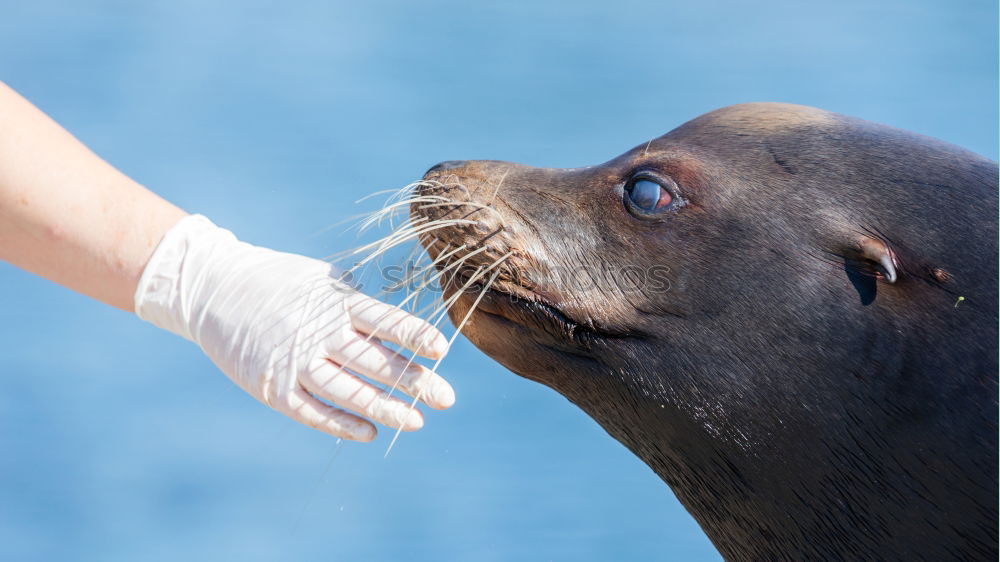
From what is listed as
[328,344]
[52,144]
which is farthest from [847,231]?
[52,144]

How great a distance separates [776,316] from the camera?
8.55ft

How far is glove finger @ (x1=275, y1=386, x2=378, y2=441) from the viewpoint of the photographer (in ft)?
9.97

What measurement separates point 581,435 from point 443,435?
0.86 metres

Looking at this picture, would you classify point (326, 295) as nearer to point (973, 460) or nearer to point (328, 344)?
point (328, 344)

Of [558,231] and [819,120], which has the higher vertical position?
[819,120]

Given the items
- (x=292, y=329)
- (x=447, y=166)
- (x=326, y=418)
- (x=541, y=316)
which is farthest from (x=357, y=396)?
(x=447, y=166)

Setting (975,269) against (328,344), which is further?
(328,344)

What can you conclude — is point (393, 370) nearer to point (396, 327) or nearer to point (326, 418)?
point (396, 327)

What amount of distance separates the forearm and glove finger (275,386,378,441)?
0.70 metres

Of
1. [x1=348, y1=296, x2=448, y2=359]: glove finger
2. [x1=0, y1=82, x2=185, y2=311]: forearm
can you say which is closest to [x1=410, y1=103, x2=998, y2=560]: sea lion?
[x1=348, y1=296, x2=448, y2=359]: glove finger

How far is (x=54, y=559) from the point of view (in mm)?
5844

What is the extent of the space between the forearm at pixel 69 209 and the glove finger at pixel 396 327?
759 mm

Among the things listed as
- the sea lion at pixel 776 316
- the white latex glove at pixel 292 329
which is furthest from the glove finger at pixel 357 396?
the sea lion at pixel 776 316

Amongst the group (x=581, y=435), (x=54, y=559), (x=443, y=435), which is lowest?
(x=54, y=559)
